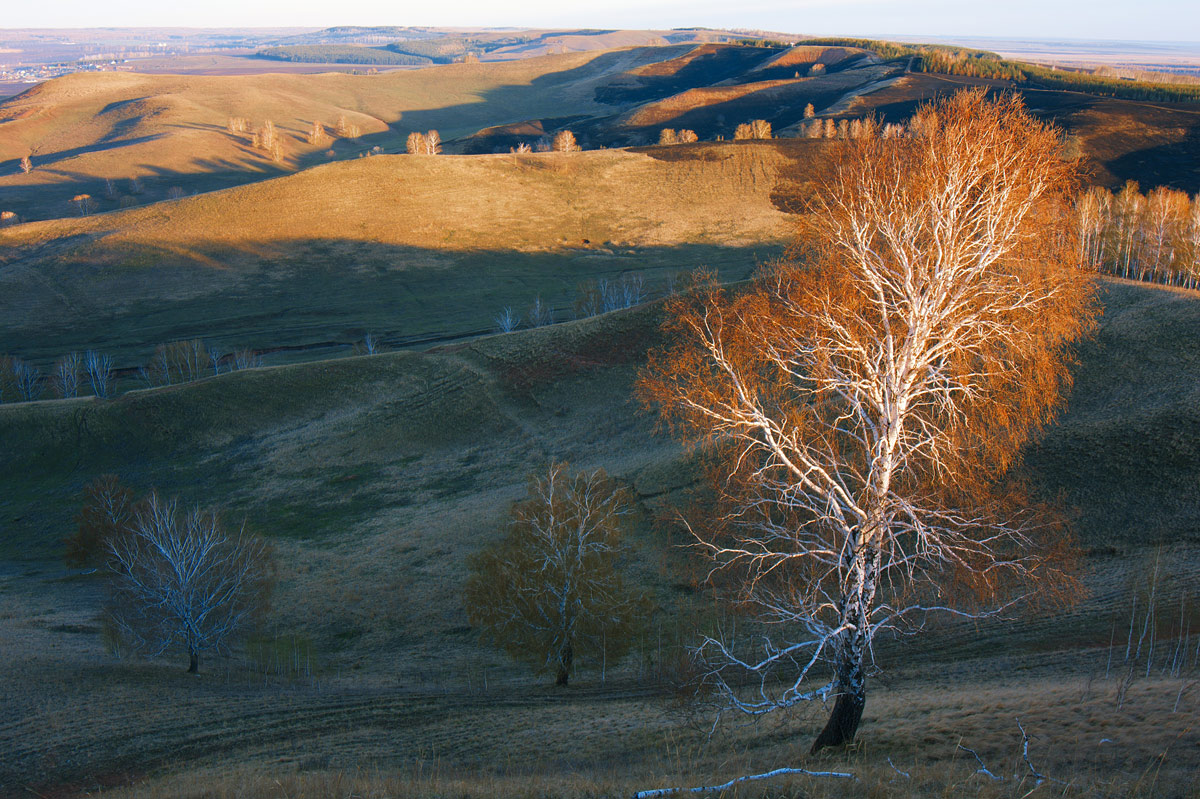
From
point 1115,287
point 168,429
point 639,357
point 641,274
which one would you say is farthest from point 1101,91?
point 168,429

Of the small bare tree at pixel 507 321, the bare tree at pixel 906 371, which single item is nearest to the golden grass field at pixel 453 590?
the bare tree at pixel 906 371

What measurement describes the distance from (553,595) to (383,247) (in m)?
103

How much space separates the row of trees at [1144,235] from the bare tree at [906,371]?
2664 inches

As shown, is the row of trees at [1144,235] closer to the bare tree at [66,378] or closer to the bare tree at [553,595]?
the bare tree at [553,595]

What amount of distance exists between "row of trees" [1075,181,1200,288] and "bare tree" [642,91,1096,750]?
2664 inches

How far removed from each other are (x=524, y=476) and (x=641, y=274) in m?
67.2

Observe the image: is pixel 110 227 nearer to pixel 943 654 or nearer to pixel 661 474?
pixel 661 474

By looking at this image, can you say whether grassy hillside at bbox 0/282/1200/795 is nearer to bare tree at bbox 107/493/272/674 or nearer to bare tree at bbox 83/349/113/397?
bare tree at bbox 107/493/272/674

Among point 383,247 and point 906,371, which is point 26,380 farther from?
point 906,371

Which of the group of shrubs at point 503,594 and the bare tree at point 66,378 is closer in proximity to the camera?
the group of shrubs at point 503,594

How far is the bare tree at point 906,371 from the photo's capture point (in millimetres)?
12609

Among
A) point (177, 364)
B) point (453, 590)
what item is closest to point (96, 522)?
point (453, 590)

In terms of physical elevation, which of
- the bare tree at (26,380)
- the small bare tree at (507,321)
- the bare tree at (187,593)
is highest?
the small bare tree at (507,321)

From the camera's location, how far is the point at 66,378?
7638 centimetres
